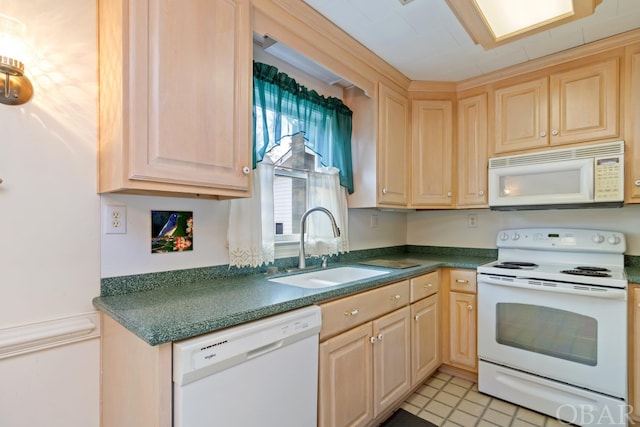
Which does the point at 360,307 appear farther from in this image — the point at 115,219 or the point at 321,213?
the point at 115,219

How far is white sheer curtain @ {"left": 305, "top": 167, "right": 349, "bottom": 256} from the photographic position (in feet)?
7.14

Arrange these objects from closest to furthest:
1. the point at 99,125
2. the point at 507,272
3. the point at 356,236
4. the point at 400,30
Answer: the point at 99,125, the point at 400,30, the point at 507,272, the point at 356,236

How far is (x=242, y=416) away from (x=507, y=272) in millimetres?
1799

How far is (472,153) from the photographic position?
2.53 m

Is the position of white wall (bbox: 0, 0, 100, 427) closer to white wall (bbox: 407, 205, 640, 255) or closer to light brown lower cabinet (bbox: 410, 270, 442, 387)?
light brown lower cabinet (bbox: 410, 270, 442, 387)

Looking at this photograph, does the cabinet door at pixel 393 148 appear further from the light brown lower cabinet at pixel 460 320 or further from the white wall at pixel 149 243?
the white wall at pixel 149 243

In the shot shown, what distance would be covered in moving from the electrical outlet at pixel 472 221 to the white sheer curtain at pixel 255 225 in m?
1.86

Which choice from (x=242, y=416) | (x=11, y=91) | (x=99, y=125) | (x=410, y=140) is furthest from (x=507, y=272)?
(x=11, y=91)

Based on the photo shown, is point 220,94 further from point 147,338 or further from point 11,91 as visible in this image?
point 147,338

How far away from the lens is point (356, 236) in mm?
2596

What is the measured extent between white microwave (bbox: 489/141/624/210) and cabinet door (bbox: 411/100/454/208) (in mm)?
345

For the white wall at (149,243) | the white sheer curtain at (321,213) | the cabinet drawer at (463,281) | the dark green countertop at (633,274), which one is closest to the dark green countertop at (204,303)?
the white wall at (149,243)

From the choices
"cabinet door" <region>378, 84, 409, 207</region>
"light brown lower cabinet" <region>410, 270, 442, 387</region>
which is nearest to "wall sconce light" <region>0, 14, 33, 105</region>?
"cabinet door" <region>378, 84, 409, 207</region>

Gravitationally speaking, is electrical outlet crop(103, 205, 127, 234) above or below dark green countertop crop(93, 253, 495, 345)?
above
